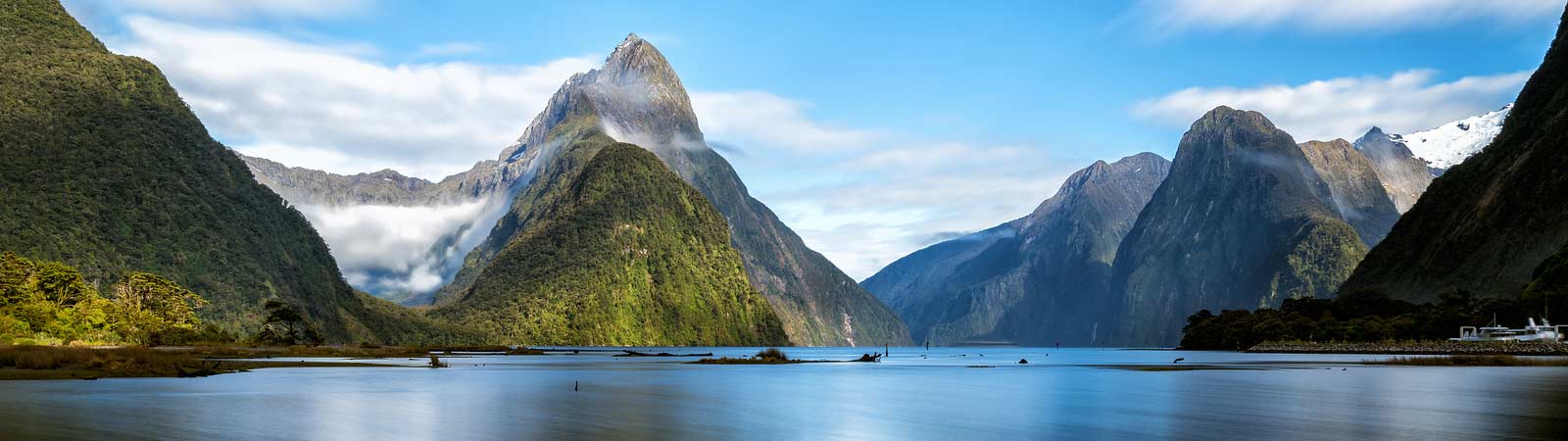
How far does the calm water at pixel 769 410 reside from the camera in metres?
36.3

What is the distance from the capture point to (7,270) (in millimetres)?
114062

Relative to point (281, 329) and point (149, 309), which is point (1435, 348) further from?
point (281, 329)

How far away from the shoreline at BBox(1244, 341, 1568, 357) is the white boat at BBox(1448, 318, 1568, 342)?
169 centimetres

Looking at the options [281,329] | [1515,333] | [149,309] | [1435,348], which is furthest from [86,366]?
[1515,333]

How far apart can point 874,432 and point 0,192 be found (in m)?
177

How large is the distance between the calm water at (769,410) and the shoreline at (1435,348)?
7681 cm

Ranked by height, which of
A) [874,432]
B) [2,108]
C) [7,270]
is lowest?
[874,432]

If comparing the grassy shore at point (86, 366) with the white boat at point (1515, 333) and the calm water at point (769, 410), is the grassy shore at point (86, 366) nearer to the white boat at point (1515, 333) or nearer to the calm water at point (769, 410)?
the calm water at point (769, 410)

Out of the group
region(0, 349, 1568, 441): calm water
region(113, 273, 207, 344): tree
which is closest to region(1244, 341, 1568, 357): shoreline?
region(0, 349, 1568, 441): calm water

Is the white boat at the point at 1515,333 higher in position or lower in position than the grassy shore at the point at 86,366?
higher

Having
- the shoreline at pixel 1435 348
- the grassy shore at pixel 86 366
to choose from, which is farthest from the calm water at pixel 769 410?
the shoreline at pixel 1435 348

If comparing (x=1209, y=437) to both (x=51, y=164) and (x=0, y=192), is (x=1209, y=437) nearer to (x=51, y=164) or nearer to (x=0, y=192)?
(x=0, y=192)

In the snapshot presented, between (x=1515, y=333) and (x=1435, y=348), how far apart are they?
32.4 feet

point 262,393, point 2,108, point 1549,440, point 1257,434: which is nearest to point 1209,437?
point 1257,434
